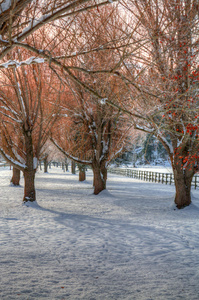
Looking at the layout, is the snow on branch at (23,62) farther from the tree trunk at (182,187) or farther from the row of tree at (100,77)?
the tree trunk at (182,187)

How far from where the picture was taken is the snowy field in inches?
179

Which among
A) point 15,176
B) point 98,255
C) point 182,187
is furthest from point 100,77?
point 15,176

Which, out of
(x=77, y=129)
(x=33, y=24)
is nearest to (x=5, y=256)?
(x=33, y=24)

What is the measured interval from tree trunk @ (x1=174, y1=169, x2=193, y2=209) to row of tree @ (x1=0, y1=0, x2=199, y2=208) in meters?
0.04

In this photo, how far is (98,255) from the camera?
6426 millimetres

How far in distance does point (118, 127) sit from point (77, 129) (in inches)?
110

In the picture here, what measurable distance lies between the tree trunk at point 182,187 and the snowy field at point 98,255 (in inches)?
27.3

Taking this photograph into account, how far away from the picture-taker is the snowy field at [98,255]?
454cm

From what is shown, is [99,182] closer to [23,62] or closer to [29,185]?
[29,185]

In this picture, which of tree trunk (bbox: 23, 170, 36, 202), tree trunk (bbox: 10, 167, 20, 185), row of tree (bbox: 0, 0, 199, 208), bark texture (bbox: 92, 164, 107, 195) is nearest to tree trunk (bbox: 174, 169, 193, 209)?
row of tree (bbox: 0, 0, 199, 208)

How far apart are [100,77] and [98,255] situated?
392cm

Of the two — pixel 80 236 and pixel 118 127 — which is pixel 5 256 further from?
pixel 118 127

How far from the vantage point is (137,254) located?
21.4ft

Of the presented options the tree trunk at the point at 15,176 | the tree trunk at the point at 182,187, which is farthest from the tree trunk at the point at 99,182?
the tree trunk at the point at 15,176
